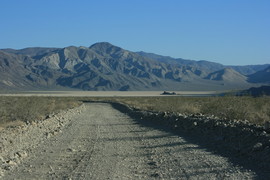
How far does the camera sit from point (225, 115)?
2359 centimetres

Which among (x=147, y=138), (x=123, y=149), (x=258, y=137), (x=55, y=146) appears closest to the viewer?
(x=258, y=137)

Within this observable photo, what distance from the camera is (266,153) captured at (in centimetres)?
1081

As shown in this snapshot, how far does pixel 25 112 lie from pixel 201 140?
18.7 metres

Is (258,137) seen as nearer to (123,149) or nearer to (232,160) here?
(232,160)

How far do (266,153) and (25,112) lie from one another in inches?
900

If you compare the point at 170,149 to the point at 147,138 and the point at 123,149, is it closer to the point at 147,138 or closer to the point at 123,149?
the point at 123,149

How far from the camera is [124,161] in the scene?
443 inches

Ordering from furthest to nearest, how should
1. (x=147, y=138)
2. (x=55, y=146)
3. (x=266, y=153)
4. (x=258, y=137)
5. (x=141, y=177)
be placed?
1. (x=147, y=138)
2. (x=55, y=146)
3. (x=258, y=137)
4. (x=266, y=153)
5. (x=141, y=177)

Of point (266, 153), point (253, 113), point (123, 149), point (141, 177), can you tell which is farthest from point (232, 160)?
point (253, 113)

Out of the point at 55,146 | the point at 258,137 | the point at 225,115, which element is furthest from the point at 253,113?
the point at 55,146

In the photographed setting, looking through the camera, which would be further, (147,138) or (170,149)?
(147,138)

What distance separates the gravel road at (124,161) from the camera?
944 centimetres

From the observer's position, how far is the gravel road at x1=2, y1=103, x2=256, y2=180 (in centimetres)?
944

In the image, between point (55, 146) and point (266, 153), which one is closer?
point (266, 153)
